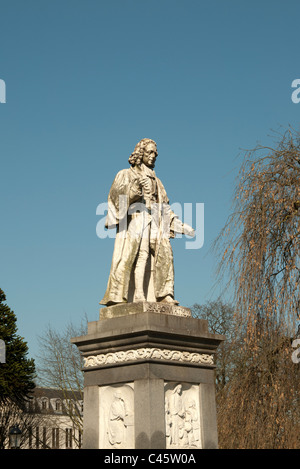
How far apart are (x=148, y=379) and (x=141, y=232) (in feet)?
6.83

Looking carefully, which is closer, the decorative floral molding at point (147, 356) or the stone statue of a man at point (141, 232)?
the decorative floral molding at point (147, 356)

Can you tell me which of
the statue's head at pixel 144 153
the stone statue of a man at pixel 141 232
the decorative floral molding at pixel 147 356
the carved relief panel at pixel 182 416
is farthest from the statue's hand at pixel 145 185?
the carved relief panel at pixel 182 416

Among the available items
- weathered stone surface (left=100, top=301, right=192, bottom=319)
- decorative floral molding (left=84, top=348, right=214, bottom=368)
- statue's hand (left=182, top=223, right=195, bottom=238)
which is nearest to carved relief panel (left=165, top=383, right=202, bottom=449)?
decorative floral molding (left=84, top=348, right=214, bottom=368)

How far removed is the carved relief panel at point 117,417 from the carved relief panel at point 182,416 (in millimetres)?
434

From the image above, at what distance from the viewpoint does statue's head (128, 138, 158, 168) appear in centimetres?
999

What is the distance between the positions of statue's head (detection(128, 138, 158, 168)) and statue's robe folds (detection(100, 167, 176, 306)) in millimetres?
129

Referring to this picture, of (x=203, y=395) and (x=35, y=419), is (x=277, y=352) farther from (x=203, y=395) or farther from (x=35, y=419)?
(x=35, y=419)

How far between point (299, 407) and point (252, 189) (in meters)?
3.67

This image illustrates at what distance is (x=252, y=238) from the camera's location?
474 inches

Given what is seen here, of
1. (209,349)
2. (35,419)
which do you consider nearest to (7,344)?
(35,419)

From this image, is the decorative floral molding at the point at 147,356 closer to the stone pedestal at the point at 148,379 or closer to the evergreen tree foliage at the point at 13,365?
the stone pedestal at the point at 148,379

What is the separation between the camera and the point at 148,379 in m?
8.31

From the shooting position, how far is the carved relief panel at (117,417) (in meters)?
8.47

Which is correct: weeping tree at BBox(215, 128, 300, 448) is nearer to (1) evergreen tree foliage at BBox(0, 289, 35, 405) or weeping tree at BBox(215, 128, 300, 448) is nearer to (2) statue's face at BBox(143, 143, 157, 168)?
(2) statue's face at BBox(143, 143, 157, 168)
